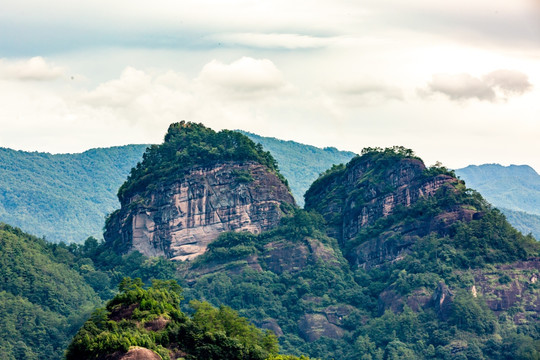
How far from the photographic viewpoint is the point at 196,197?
129625 millimetres

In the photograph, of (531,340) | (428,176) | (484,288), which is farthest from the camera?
(428,176)

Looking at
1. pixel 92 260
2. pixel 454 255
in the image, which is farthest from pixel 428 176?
pixel 92 260

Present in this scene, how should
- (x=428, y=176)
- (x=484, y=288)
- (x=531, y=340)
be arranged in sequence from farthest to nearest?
(x=428, y=176), (x=484, y=288), (x=531, y=340)

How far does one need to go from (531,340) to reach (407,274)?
16.1 metres

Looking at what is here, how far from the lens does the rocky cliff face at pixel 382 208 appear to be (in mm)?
123375

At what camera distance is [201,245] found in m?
130

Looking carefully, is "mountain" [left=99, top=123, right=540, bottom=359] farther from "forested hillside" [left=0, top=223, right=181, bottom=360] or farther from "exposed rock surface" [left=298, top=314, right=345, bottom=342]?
"forested hillside" [left=0, top=223, right=181, bottom=360]

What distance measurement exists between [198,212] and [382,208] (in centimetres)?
2049

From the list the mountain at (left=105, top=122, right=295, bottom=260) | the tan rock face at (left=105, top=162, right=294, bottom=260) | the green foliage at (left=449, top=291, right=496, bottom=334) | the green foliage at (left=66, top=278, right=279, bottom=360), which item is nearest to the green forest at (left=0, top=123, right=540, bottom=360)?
the green foliage at (left=449, top=291, right=496, bottom=334)

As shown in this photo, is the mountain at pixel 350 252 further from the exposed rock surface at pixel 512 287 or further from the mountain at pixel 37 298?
the mountain at pixel 37 298

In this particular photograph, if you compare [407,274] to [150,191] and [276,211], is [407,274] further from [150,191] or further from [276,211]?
[150,191]

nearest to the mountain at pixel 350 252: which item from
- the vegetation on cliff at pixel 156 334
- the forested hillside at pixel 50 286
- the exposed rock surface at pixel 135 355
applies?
the forested hillside at pixel 50 286

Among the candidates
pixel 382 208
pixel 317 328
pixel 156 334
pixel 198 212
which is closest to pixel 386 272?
pixel 382 208

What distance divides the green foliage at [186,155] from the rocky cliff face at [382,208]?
10154 mm
